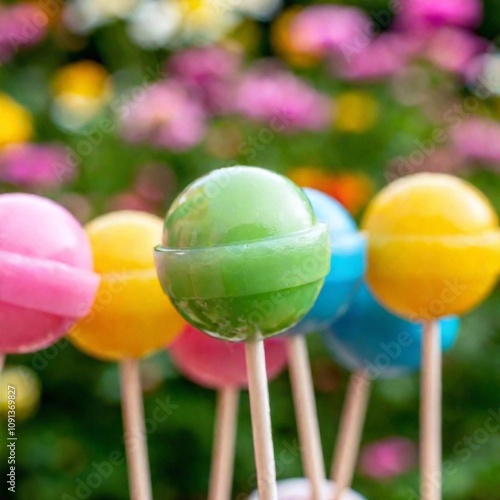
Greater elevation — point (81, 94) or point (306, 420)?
point (81, 94)

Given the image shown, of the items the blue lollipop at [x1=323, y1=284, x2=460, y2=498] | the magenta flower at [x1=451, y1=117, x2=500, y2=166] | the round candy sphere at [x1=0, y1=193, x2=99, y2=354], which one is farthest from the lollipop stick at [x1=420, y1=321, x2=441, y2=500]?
the magenta flower at [x1=451, y1=117, x2=500, y2=166]

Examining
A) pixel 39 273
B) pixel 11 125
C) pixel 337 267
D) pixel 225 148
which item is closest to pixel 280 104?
pixel 225 148

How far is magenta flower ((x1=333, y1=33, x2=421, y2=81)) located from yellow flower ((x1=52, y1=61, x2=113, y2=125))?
526 mm

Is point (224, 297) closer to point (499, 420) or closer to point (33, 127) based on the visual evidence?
point (499, 420)

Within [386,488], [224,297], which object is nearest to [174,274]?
[224,297]

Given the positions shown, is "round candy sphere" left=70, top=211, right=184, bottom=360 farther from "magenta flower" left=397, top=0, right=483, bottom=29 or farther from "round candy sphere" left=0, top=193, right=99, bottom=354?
"magenta flower" left=397, top=0, right=483, bottom=29

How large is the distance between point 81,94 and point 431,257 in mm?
1178

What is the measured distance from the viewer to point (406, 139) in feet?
5.98

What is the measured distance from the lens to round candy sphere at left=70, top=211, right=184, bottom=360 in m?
0.80

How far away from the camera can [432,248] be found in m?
0.83

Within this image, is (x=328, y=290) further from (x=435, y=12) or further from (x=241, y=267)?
(x=435, y=12)

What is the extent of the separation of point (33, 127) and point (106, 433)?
0.69m

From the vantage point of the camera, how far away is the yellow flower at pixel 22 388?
1517 mm

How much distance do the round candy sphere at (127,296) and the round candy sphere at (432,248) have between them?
21 centimetres
